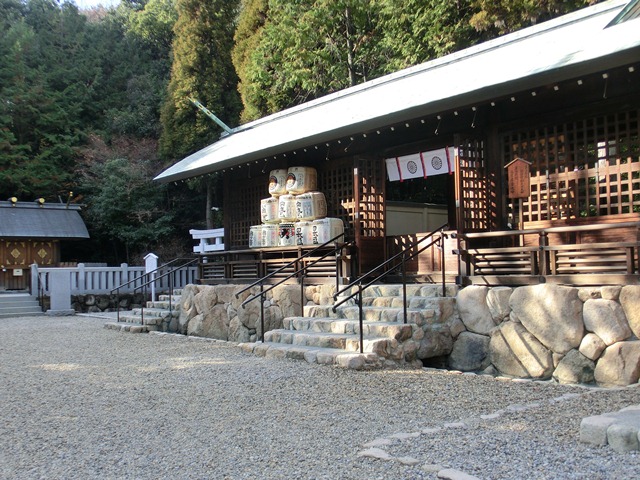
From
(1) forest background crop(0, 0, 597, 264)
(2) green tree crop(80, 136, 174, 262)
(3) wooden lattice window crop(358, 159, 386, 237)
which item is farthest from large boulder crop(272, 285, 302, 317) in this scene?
(2) green tree crop(80, 136, 174, 262)

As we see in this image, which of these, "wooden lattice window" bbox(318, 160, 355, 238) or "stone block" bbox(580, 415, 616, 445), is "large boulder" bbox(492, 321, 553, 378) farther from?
"wooden lattice window" bbox(318, 160, 355, 238)

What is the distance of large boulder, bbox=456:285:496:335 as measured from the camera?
813 centimetres

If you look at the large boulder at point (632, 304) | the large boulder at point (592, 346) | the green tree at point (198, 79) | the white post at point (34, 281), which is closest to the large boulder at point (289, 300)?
the large boulder at point (592, 346)

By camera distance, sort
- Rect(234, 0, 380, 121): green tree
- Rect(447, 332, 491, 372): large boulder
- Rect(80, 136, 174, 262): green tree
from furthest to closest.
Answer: Rect(80, 136, 174, 262): green tree, Rect(234, 0, 380, 121): green tree, Rect(447, 332, 491, 372): large boulder

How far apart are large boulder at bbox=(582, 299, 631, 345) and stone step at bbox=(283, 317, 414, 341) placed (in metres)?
2.23

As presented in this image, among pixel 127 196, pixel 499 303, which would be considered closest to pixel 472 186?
pixel 499 303

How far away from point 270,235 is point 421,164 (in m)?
3.67

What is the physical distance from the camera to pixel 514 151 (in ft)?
30.0

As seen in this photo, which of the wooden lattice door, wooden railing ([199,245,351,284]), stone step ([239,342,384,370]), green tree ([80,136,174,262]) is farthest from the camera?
green tree ([80,136,174,262])

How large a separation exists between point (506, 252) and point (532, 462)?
474 centimetres

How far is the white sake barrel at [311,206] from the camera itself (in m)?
11.8

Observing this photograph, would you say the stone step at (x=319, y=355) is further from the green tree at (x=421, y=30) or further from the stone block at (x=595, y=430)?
the green tree at (x=421, y=30)

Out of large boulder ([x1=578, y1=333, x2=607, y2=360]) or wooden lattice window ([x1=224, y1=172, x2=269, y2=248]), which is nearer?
large boulder ([x1=578, y1=333, x2=607, y2=360])

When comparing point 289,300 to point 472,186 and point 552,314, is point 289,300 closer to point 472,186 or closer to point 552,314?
point 472,186
